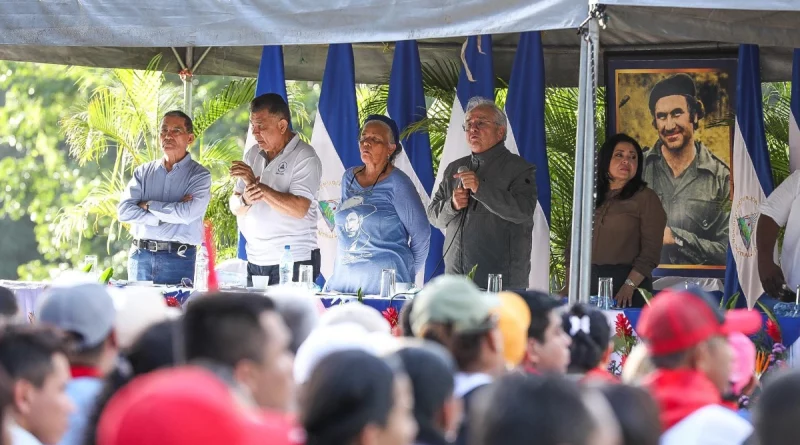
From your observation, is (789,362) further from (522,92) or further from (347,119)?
(347,119)

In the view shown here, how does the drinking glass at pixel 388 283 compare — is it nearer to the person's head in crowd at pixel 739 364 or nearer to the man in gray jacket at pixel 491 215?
the man in gray jacket at pixel 491 215

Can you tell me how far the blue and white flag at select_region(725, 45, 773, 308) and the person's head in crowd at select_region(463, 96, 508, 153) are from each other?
2.34 m

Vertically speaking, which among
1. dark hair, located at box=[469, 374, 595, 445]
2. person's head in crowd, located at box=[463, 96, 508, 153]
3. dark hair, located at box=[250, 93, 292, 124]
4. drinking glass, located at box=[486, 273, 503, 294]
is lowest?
drinking glass, located at box=[486, 273, 503, 294]

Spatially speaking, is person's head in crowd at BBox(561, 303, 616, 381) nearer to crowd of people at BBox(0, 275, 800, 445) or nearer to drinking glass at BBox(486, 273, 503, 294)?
crowd of people at BBox(0, 275, 800, 445)

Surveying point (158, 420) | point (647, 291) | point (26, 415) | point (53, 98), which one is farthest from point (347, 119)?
point (53, 98)

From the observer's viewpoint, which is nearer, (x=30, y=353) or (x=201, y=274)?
(x=30, y=353)

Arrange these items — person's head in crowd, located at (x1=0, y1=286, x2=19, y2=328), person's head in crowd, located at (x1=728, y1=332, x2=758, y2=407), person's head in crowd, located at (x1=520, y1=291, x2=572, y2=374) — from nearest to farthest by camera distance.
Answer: person's head in crowd, located at (x1=520, y1=291, x2=572, y2=374) < person's head in crowd, located at (x1=728, y1=332, x2=758, y2=407) < person's head in crowd, located at (x1=0, y1=286, x2=19, y2=328)

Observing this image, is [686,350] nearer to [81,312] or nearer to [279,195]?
[81,312]

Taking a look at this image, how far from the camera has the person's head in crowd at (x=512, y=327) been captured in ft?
A: 13.5

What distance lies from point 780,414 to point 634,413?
34cm

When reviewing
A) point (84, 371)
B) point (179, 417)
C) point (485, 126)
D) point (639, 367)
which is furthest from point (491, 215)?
point (179, 417)

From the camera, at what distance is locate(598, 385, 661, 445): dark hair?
2.92 meters

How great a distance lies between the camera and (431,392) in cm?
319

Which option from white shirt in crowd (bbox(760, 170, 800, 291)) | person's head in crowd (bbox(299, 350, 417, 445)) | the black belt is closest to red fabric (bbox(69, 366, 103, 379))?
person's head in crowd (bbox(299, 350, 417, 445))
